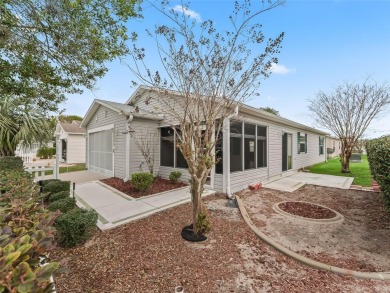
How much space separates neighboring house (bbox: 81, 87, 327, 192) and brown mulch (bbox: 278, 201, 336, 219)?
188 centimetres

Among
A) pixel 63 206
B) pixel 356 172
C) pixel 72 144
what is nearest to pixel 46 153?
pixel 72 144

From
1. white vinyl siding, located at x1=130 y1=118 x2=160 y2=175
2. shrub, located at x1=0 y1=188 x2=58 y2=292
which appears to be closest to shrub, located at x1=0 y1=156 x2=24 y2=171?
white vinyl siding, located at x1=130 y1=118 x2=160 y2=175

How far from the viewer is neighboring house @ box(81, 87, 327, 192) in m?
7.20

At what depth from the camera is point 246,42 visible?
479 centimetres

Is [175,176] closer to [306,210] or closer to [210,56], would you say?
[306,210]

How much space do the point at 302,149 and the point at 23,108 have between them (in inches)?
586

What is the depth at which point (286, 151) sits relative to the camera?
11148 millimetres

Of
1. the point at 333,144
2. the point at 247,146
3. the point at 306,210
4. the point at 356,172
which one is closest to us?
the point at 306,210

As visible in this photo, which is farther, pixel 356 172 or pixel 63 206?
pixel 356 172

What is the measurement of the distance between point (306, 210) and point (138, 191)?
535 centimetres

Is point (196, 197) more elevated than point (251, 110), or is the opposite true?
point (251, 110)

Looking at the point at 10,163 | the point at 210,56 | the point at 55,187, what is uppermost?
the point at 210,56

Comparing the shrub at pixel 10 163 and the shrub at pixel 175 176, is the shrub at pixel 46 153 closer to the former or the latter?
the shrub at pixel 10 163

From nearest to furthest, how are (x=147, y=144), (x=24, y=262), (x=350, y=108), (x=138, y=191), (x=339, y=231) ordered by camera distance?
(x=24, y=262) < (x=339, y=231) < (x=138, y=191) < (x=147, y=144) < (x=350, y=108)
